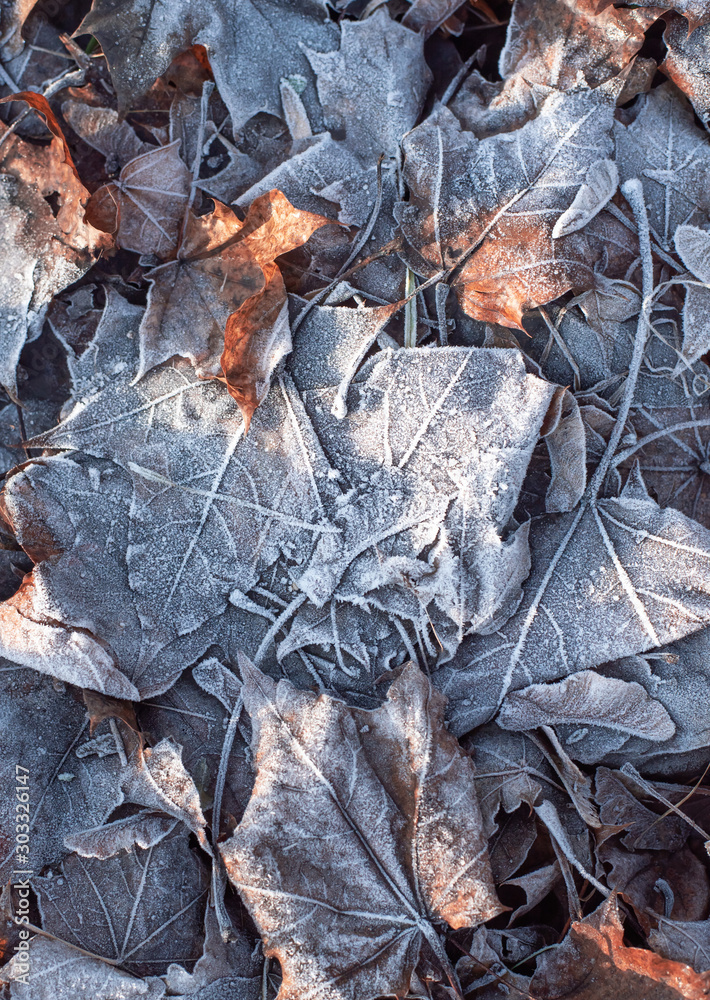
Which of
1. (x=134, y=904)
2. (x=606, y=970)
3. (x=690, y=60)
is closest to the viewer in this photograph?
(x=606, y=970)

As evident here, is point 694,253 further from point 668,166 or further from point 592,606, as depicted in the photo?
point 592,606

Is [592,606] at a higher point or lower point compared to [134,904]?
higher

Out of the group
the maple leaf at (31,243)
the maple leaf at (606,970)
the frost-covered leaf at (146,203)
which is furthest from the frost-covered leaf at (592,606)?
the maple leaf at (31,243)

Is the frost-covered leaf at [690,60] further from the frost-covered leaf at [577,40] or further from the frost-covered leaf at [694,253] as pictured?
the frost-covered leaf at [694,253]

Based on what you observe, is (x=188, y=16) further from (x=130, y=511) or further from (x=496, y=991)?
(x=496, y=991)

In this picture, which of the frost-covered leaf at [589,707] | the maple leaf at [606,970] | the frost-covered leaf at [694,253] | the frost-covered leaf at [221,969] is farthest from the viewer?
the frost-covered leaf at [694,253]

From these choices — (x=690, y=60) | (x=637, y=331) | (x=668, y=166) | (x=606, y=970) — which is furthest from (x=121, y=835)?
(x=690, y=60)

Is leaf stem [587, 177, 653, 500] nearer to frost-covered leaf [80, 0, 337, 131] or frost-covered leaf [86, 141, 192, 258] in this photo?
frost-covered leaf [80, 0, 337, 131]
